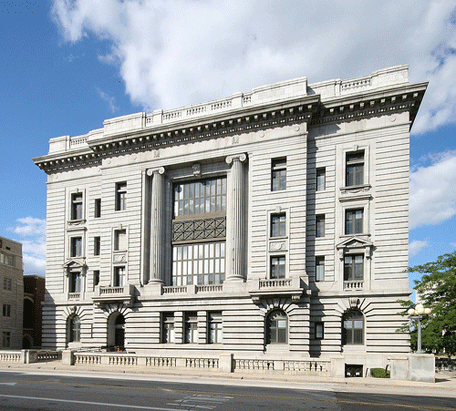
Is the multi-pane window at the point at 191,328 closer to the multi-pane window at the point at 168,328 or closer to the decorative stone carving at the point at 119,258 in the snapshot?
the multi-pane window at the point at 168,328

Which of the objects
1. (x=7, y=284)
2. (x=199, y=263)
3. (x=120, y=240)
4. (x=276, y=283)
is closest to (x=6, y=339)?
(x=7, y=284)

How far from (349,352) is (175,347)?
45.9ft

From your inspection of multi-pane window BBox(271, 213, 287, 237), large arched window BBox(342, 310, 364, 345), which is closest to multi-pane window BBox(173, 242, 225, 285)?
multi-pane window BBox(271, 213, 287, 237)

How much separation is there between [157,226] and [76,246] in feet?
38.5

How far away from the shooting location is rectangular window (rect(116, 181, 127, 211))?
44.7 metres

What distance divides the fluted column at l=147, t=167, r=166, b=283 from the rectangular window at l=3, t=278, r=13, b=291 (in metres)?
29.6

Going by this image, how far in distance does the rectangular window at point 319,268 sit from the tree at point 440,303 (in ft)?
23.3

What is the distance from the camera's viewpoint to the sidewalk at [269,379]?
73.9ft

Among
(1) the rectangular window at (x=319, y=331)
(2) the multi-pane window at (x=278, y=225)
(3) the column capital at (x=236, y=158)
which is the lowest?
(1) the rectangular window at (x=319, y=331)

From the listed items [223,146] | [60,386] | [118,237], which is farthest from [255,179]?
[60,386]

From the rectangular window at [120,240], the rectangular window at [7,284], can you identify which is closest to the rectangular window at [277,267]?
the rectangular window at [120,240]

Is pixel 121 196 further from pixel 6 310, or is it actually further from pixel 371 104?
pixel 6 310

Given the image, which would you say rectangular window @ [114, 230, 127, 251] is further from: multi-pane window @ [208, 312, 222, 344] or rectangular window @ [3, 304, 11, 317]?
rectangular window @ [3, 304, 11, 317]

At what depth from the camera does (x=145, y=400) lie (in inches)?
727
